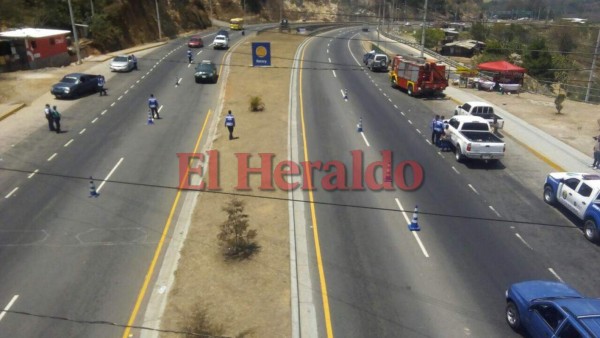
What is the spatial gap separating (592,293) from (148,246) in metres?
13.6

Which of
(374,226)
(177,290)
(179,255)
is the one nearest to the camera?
(177,290)

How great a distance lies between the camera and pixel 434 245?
620 inches

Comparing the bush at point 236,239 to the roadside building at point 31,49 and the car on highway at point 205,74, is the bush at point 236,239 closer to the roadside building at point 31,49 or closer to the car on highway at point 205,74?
the car on highway at point 205,74

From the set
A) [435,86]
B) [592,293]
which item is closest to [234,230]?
[592,293]

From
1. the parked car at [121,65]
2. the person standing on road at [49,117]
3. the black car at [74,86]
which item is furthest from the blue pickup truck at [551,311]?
the parked car at [121,65]

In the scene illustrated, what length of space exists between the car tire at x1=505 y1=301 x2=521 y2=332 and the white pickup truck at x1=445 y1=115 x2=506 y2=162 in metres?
11.6

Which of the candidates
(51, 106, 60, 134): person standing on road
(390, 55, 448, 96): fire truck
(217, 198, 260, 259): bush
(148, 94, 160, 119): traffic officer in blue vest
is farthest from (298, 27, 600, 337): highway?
(51, 106, 60, 134): person standing on road

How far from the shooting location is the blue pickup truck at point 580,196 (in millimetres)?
16234

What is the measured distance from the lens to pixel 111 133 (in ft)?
90.3

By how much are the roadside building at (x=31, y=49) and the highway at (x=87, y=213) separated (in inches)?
544

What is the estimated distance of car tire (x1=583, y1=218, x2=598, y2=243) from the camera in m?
16.1

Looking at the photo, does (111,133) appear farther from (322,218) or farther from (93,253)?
(322,218)

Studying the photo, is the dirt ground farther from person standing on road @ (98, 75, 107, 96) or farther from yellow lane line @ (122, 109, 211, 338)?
person standing on road @ (98, 75, 107, 96)

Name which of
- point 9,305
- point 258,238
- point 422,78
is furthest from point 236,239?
point 422,78
